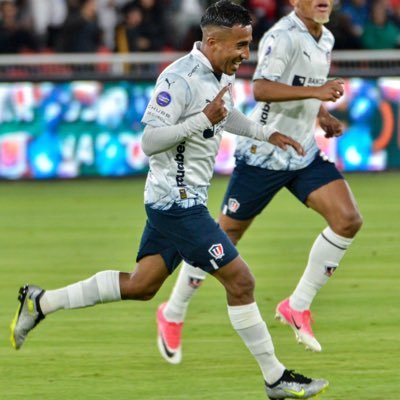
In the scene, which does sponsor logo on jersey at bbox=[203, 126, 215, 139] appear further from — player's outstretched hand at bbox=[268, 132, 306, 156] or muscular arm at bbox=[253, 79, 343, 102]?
muscular arm at bbox=[253, 79, 343, 102]

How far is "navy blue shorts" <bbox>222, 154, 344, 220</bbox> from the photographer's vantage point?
9250mm

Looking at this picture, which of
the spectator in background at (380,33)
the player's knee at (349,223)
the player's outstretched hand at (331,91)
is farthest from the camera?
the spectator in background at (380,33)

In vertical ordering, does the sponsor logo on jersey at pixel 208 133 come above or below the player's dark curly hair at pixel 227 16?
below

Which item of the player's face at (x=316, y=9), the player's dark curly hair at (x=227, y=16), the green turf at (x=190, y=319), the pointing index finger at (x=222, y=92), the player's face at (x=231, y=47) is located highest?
the player's dark curly hair at (x=227, y=16)

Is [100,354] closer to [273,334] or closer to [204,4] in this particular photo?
[273,334]

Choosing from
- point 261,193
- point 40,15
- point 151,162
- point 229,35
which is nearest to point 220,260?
point 151,162

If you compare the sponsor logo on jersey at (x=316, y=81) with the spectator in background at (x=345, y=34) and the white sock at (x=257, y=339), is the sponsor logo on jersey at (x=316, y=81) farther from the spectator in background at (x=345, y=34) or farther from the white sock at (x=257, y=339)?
the spectator in background at (x=345, y=34)

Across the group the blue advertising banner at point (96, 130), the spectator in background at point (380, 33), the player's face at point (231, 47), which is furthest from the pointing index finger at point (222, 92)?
the spectator in background at point (380, 33)

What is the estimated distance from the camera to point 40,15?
2044 cm

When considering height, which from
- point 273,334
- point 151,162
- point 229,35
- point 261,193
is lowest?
point 273,334

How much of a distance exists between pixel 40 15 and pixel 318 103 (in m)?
11.7

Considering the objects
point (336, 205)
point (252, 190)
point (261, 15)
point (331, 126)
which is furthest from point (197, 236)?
point (261, 15)

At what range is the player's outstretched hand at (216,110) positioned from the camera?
23.6 ft

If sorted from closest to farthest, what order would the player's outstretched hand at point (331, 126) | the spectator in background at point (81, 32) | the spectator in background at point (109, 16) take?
the player's outstretched hand at point (331, 126) → the spectator in background at point (81, 32) → the spectator in background at point (109, 16)
